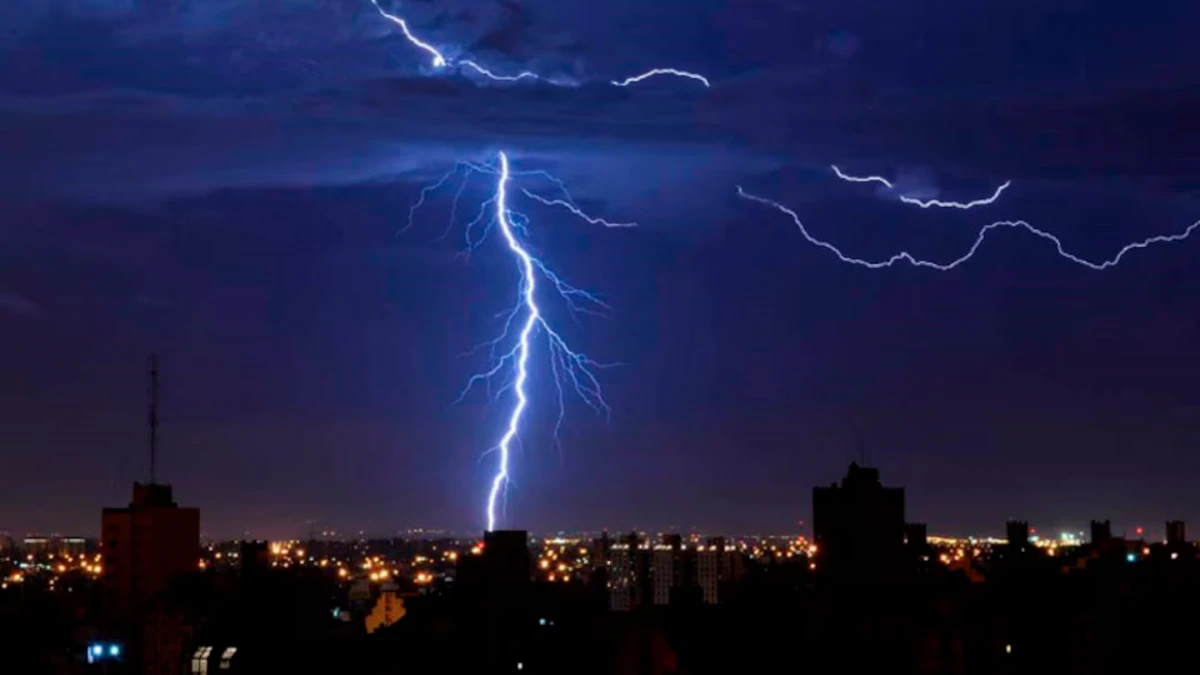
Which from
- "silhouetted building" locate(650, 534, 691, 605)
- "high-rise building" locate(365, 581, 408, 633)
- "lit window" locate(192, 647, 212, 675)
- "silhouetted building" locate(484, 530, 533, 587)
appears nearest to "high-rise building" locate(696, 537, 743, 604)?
"silhouetted building" locate(650, 534, 691, 605)

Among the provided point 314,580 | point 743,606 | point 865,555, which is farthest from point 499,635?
point 865,555

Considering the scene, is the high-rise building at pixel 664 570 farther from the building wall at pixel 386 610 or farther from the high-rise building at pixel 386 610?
the building wall at pixel 386 610

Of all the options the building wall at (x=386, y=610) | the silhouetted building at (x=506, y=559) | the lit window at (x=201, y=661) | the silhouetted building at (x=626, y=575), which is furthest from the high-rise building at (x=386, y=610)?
the lit window at (x=201, y=661)

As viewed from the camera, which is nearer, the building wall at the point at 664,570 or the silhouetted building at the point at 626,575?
the silhouetted building at the point at 626,575

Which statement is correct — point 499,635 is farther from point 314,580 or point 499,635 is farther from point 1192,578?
point 1192,578

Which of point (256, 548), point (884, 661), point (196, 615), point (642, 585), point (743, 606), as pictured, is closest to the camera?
point (884, 661)

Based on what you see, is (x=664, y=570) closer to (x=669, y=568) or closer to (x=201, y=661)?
(x=669, y=568)

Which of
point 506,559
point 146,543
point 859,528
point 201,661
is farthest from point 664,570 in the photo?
point 201,661
